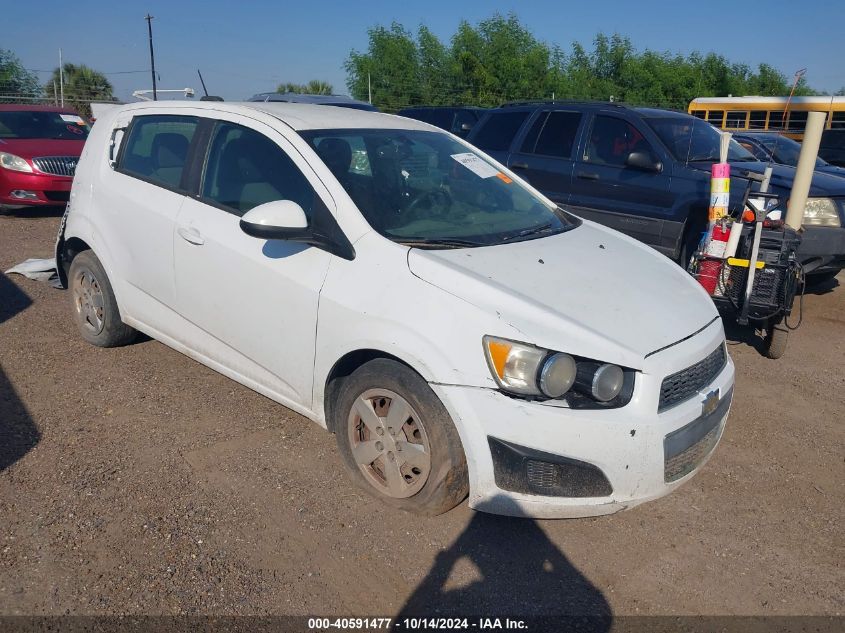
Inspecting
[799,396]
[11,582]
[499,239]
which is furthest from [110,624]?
[799,396]

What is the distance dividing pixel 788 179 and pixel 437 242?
500 centimetres

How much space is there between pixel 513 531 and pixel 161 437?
6.56ft

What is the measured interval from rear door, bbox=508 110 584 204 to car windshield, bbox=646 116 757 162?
→ 2.74 feet

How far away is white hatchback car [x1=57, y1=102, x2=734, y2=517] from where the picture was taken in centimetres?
284

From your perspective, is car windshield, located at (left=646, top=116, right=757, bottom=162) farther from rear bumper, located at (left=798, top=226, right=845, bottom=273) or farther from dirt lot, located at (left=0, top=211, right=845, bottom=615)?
dirt lot, located at (left=0, top=211, right=845, bottom=615)

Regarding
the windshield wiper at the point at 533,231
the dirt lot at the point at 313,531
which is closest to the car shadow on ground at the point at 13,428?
the dirt lot at the point at 313,531

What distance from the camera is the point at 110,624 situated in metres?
2.61

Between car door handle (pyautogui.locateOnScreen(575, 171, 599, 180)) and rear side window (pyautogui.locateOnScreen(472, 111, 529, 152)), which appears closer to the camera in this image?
car door handle (pyautogui.locateOnScreen(575, 171, 599, 180))

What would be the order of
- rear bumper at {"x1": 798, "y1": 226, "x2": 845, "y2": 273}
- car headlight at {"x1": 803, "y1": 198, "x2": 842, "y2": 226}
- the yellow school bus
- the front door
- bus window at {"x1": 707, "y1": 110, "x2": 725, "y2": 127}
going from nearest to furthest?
the front door → rear bumper at {"x1": 798, "y1": 226, "x2": 845, "y2": 273} → car headlight at {"x1": 803, "y1": 198, "x2": 842, "y2": 226} → the yellow school bus → bus window at {"x1": 707, "y1": 110, "x2": 725, "y2": 127}

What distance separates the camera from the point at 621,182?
7387 millimetres

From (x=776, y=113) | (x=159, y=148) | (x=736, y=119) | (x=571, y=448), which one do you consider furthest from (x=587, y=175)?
(x=736, y=119)

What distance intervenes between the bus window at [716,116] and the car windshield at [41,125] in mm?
16619

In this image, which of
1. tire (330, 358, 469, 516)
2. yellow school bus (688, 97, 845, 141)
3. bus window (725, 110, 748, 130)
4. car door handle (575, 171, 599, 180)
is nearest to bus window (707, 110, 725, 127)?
yellow school bus (688, 97, 845, 141)

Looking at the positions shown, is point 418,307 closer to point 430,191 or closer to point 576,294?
point 576,294
